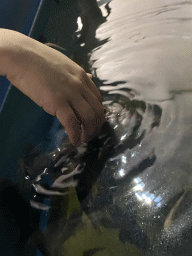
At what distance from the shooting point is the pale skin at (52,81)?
1.76 ft

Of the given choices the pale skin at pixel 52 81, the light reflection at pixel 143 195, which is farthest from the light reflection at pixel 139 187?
the pale skin at pixel 52 81

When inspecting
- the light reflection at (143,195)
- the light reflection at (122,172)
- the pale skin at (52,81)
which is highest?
the pale skin at (52,81)

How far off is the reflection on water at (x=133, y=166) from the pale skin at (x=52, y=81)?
94 mm

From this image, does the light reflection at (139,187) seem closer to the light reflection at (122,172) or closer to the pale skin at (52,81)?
the light reflection at (122,172)

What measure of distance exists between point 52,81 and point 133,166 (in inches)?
10.4

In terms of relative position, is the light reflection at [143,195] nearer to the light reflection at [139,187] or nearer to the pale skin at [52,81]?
the light reflection at [139,187]

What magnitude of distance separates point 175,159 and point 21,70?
40cm

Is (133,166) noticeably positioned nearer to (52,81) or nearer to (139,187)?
(139,187)

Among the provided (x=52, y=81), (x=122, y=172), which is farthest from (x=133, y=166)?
(x=52, y=81)

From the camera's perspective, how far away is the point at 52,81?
0.54 m

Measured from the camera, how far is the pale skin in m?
0.54

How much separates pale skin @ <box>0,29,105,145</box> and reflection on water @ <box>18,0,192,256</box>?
3.7 inches

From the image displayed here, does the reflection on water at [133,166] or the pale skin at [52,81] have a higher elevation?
the pale skin at [52,81]

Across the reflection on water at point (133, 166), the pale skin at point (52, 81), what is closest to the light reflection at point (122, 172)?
the reflection on water at point (133, 166)
